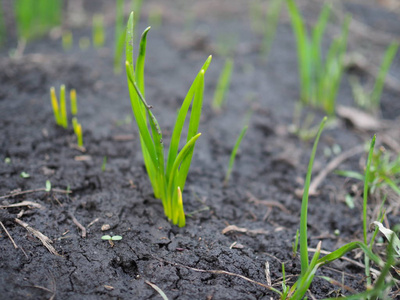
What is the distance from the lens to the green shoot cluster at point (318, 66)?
6.33 ft

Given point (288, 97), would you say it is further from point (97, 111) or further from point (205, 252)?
point (205, 252)

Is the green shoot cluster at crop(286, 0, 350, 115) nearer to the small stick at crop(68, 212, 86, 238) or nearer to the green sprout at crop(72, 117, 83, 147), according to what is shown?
the green sprout at crop(72, 117, 83, 147)

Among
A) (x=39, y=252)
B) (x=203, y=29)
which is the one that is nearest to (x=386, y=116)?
(x=203, y=29)

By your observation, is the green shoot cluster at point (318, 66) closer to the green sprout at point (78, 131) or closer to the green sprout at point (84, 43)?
the green sprout at point (78, 131)

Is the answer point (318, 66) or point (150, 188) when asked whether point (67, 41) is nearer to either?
point (150, 188)

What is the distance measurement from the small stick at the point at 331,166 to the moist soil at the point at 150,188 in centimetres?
3

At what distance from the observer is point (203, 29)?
2967 mm

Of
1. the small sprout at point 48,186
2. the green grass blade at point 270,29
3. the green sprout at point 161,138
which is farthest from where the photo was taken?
the green grass blade at point 270,29

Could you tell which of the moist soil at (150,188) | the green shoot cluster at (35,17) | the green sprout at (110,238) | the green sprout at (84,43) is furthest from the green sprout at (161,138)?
the green shoot cluster at (35,17)

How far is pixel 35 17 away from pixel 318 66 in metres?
2.07

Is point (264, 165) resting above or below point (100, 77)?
below

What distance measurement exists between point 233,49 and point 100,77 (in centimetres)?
111

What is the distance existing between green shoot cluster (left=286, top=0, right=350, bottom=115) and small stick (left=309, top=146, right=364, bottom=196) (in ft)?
1.20

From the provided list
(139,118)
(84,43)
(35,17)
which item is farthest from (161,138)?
(35,17)
